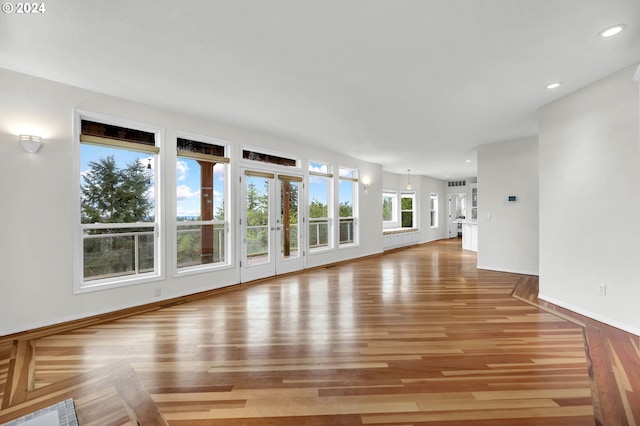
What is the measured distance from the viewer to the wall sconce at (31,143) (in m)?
3.15

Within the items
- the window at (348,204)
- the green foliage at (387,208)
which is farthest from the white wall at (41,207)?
the green foliage at (387,208)

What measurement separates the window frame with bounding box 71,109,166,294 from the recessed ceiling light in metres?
4.93

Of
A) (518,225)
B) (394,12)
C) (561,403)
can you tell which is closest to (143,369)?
(561,403)

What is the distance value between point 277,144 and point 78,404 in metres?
4.76

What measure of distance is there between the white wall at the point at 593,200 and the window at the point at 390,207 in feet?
22.7

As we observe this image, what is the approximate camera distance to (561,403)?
1958 mm

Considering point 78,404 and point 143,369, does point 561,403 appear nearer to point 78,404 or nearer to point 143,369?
point 143,369

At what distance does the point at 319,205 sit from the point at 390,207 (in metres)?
5.13

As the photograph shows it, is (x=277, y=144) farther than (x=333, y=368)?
Yes

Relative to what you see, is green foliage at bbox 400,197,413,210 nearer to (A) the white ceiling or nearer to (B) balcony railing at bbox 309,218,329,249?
(B) balcony railing at bbox 309,218,329,249

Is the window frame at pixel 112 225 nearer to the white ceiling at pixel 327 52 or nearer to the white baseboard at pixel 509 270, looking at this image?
the white ceiling at pixel 327 52

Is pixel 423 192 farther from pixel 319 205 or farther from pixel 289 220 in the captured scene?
pixel 289 220

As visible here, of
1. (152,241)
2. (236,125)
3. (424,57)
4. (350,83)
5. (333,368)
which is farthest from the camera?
(236,125)

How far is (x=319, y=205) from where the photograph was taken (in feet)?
23.2
